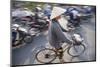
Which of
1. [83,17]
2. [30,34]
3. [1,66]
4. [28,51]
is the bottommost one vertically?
[1,66]

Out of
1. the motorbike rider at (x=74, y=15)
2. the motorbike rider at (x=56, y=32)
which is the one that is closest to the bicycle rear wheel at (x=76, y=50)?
the motorbike rider at (x=56, y=32)

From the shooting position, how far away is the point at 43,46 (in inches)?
83.0

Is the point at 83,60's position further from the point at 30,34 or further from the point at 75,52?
the point at 30,34

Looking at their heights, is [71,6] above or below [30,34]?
above

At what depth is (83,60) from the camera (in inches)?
88.9

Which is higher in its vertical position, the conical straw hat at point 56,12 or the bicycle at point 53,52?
the conical straw hat at point 56,12

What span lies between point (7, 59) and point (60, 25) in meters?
0.71

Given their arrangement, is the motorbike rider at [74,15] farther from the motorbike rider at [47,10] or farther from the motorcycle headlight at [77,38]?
the motorbike rider at [47,10]

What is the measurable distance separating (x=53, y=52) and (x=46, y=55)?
89 millimetres

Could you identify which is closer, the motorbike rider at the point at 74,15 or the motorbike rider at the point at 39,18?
the motorbike rider at the point at 39,18

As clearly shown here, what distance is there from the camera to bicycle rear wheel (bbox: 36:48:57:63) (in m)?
2.09

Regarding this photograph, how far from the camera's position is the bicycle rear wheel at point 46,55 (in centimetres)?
209

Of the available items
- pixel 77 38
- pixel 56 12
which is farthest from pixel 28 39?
pixel 77 38

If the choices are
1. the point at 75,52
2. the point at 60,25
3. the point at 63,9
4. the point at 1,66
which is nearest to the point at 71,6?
the point at 63,9
